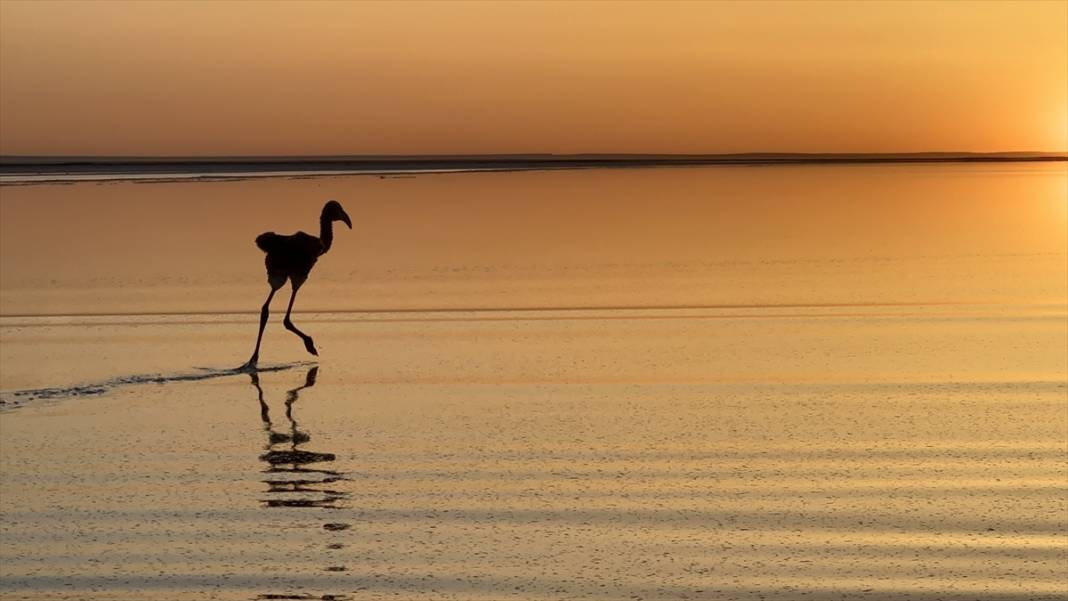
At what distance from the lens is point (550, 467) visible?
357 inches

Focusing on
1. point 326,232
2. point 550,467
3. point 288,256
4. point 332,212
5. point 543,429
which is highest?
A: point 332,212

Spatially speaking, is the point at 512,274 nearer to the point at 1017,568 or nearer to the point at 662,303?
the point at 662,303

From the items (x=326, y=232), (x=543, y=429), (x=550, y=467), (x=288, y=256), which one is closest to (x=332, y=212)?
(x=326, y=232)

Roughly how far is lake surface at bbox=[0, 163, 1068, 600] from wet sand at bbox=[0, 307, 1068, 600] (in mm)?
30

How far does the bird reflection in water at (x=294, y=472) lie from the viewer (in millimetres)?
8336

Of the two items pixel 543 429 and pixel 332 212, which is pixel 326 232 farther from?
pixel 543 429

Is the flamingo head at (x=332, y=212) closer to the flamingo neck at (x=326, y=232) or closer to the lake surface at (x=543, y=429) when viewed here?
the flamingo neck at (x=326, y=232)

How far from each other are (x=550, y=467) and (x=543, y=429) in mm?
1163

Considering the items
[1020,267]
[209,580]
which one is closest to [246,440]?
[209,580]

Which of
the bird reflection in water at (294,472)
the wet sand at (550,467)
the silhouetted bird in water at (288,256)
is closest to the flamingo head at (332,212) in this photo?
the silhouetted bird in water at (288,256)

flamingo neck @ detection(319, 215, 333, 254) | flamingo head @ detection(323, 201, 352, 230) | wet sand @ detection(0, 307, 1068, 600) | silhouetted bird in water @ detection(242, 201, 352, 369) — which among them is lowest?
wet sand @ detection(0, 307, 1068, 600)

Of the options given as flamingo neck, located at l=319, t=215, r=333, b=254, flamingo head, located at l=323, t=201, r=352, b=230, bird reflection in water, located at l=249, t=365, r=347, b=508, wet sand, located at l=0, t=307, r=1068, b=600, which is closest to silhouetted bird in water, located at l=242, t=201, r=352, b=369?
flamingo neck, located at l=319, t=215, r=333, b=254

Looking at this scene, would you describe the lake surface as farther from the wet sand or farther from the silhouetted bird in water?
the silhouetted bird in water

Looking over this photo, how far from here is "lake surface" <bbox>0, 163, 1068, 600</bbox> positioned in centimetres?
704
